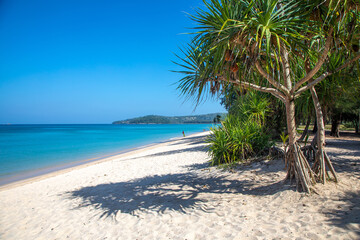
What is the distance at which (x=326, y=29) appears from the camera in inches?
151

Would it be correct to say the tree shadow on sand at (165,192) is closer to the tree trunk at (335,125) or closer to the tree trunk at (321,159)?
the tree trunk at (321,159)

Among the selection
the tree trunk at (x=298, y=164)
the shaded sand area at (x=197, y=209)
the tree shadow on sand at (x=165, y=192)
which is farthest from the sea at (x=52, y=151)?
the tree trunk at (x=298, y=164)

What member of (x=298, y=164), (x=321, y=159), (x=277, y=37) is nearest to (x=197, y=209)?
(x=298, y=164)

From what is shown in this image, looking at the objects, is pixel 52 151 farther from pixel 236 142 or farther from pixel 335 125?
pixel 335 125

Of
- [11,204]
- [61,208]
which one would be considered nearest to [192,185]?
[61,208]

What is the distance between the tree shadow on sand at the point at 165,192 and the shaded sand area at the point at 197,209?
21 mm

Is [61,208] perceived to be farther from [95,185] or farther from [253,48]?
[253,48]

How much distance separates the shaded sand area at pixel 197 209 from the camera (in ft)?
9.98

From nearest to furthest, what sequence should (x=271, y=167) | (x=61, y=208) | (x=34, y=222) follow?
1. (x=34, y=222)
2. (x=61, y=208)
3. (x=271, y=167)

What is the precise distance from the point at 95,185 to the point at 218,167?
3932mm

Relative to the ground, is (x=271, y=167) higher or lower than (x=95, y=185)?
higher

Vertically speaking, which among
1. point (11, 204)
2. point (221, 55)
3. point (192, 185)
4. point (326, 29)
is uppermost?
point (326, 29)

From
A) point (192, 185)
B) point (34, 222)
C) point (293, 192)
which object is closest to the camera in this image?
point (293, 192)

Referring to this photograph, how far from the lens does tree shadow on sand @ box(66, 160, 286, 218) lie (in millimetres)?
4398
